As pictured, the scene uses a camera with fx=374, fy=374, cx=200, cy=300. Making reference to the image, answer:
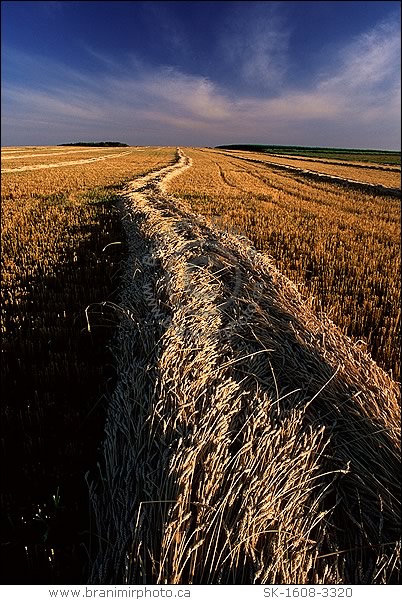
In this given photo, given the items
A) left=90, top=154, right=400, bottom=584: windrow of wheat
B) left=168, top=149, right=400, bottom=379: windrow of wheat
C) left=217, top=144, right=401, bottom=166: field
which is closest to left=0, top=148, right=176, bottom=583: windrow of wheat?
left=90, top=154, right=400, bottom=584: windrow of wheat

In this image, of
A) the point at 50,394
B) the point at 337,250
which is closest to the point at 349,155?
the point at 337,250

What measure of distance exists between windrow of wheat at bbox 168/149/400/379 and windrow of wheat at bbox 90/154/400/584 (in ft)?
3.56

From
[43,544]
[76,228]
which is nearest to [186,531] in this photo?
[43,544]

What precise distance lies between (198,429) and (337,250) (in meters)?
6.11

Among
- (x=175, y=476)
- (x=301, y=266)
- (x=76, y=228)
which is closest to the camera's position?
(x=175, y=476)

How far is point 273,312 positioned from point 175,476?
7.06 feet

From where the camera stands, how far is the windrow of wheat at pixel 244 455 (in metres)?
1.71

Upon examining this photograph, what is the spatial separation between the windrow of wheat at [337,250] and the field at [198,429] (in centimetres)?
6

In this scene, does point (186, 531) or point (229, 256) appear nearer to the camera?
point (186, 531)

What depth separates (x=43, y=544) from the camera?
1.96m

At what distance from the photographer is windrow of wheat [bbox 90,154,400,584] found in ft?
5.62

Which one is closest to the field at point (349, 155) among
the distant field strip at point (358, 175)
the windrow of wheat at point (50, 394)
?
the distant field strip at point (358, 175)

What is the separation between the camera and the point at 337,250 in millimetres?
7383

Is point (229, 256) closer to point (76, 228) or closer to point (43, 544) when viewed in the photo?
point (43, 544)
